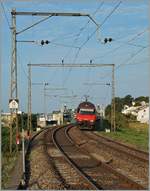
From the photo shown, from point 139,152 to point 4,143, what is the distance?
7.07m

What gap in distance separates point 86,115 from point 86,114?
0.44ft

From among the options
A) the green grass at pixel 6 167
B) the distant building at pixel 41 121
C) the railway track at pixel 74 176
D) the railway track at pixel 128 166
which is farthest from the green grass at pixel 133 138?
the distant building at pixel 41 121

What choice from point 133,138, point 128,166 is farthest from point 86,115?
point 128,166

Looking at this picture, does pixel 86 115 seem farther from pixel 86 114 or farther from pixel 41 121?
pixel 41 121

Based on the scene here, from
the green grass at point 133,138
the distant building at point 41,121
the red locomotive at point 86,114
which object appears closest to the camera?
the green grass at point 133,138

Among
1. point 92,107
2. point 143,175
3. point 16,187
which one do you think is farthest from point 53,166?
point 92,107

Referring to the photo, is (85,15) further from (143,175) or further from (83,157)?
(143,175)

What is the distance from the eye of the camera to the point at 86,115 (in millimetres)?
53562

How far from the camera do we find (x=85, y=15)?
25.1 metres

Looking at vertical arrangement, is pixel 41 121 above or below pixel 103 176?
above

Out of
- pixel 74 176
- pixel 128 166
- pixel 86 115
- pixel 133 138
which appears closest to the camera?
pixel 74 176

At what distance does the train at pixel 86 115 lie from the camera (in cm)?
5356

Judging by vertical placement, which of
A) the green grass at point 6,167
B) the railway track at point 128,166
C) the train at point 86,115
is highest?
the train at point 86,115

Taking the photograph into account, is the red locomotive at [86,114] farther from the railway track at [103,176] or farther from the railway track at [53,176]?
the railway track at [53,176]
